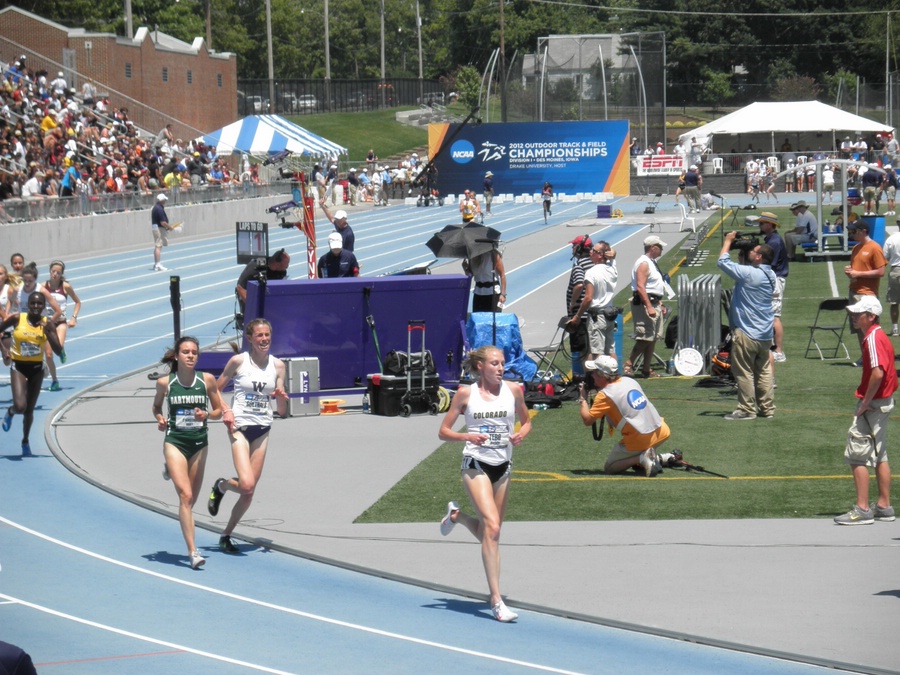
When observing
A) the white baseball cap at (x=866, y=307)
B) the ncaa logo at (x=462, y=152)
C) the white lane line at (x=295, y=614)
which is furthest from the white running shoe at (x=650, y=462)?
the ncaa logo at (x=462, y=152)

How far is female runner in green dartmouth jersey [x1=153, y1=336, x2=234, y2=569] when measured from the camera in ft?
33.2

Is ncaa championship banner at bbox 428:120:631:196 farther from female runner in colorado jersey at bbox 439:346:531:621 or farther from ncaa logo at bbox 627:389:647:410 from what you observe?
female runner in colorado jersey at bbox 439:346:531:621

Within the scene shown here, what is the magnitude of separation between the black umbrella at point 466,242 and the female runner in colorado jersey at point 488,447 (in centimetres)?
823

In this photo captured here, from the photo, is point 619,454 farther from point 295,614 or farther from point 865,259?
point 865,259

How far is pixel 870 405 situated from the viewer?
10.2 metres

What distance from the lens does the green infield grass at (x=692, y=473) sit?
37.2 feet

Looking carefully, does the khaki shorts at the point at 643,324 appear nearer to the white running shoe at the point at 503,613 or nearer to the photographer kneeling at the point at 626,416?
the photographer kneeling at the point at 626,416

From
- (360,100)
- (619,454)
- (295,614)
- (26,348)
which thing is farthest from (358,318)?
(360,100)

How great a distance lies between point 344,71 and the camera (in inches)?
4815

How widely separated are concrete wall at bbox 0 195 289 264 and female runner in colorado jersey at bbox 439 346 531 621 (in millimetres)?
27189

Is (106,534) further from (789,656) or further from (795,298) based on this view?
(795,298)

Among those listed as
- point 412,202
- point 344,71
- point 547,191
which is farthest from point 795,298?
point 344,71

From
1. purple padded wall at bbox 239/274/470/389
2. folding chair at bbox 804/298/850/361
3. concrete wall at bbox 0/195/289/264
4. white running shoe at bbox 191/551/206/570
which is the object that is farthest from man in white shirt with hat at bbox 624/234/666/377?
concrete wall at bbox 0/195/289/264

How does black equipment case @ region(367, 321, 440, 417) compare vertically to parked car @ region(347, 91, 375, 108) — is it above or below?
below
